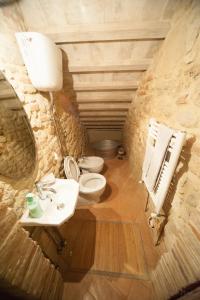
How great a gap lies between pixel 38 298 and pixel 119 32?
2.19 metres

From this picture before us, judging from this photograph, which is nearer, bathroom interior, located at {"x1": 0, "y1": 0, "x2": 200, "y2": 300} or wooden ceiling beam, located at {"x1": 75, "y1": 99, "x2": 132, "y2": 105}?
bathroom interior, located at {"x1": 0, "y1": 0, "x2": 200, "y2": 300}

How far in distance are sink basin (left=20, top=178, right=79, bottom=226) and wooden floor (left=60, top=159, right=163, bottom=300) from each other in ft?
2.17

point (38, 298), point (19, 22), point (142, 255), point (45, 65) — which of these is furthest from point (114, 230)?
point (19, 22)

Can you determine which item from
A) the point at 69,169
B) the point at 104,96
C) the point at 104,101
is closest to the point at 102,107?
the point at 104,101

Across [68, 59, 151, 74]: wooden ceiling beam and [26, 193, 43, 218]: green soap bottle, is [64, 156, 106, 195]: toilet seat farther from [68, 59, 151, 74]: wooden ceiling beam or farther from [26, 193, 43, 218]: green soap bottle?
[68, 59, 151, 74]: wooden ceiling beam

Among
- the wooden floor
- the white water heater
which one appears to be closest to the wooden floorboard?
the wooden floor

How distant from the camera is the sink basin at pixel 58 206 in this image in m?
0.85

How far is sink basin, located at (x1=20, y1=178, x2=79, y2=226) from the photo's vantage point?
85 cm

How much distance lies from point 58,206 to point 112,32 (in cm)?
162

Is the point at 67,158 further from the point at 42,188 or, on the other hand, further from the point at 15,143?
Result: the point at 15,143

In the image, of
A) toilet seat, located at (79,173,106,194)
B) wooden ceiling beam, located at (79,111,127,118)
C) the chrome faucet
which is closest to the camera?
the chrome faucet

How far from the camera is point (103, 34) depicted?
3.80 ft

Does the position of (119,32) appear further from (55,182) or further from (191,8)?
(55,182)

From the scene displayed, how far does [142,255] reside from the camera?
4.25ft
